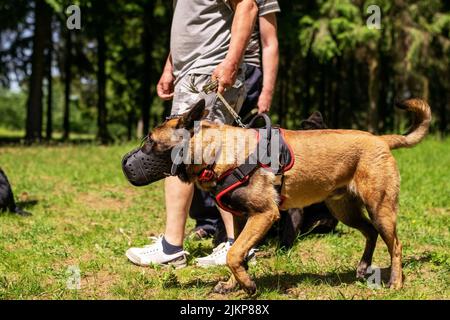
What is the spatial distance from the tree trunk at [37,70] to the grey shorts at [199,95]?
16646 millimetres

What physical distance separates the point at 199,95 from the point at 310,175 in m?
1.15

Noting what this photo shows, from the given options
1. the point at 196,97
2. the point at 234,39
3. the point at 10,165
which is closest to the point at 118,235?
the point at 196,97

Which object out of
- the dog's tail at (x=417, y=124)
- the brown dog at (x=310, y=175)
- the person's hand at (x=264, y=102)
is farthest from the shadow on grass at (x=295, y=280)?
the person's hand at (x=264, y=102)

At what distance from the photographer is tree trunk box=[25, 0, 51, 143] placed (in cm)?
2061

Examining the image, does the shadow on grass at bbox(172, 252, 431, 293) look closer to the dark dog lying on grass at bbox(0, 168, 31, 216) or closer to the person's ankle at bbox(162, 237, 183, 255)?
the person's ankle at bbox(162, 237, 183, 255)

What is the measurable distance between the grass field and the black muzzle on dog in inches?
35.1

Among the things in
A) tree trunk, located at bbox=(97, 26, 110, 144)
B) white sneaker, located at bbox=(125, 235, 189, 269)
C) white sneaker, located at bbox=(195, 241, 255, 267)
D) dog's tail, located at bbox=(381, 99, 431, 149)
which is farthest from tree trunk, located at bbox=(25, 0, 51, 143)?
Result: dog's tail, located at bbox=(381, 99, 431, 149)

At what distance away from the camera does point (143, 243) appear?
614 centimetres

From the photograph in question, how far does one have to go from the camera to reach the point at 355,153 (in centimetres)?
441

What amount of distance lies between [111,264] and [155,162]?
1.52 m

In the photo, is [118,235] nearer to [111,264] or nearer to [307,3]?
[111,264]

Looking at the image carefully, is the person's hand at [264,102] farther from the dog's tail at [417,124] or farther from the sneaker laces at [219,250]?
the sneaker laces at [219,250]

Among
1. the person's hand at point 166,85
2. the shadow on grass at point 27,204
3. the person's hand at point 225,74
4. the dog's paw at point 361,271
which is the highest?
the person's hand at point 225,74

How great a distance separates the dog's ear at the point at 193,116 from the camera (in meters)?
3.96
